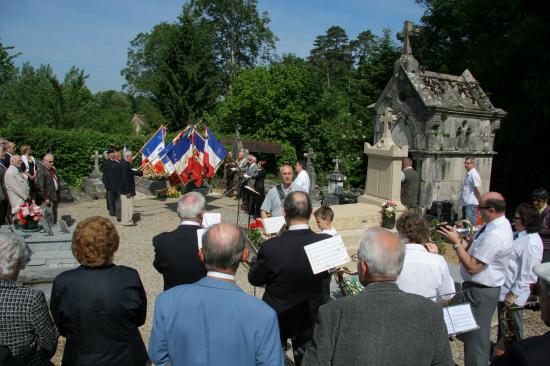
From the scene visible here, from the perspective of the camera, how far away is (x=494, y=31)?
17719 mm

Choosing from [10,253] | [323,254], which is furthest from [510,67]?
[10,253]

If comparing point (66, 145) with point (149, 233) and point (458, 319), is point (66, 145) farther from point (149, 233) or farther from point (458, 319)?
point (458, 319)

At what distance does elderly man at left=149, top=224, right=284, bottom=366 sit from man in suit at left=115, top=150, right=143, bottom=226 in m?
8.63

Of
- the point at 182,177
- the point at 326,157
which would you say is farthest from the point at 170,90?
the point at 182,177


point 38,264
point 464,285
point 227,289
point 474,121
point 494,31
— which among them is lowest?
point 38,264

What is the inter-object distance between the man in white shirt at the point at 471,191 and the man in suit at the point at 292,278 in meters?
7.04

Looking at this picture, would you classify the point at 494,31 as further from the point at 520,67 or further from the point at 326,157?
the point at 326,157

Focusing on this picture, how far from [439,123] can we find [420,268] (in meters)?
9.04

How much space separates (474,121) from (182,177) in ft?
26.6

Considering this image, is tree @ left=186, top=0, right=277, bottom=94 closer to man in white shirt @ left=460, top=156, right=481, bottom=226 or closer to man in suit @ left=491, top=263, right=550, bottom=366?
man in white shirt @ left=460, top=156, right=481, bottom=226

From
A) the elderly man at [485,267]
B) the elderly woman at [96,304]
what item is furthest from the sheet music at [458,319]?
the elderly woman at [96,304]

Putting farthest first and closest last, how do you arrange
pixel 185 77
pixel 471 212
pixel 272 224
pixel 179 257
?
pixel 185 77, pixel 471 212, pixel 272 224, pixel 179 257

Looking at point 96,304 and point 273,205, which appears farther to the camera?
point 273,205

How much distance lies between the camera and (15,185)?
27.5ft
